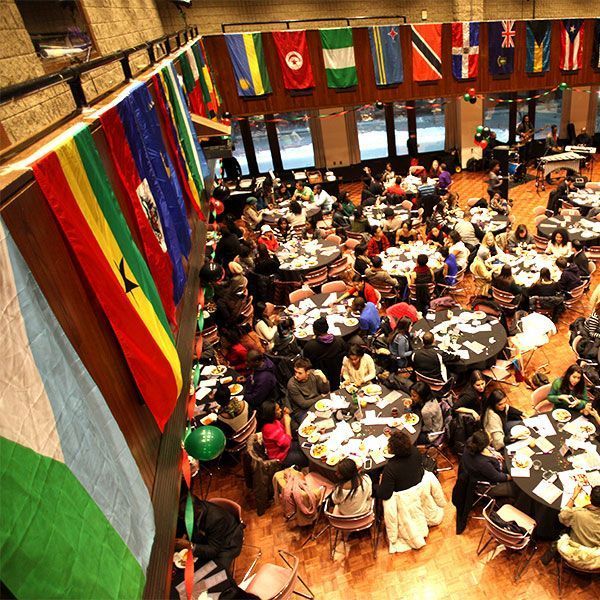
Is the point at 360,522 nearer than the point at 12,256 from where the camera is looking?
No

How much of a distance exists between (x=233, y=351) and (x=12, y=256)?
6782 millimetres

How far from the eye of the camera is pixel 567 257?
30.1 feet

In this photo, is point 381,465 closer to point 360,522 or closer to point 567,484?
point 360,522

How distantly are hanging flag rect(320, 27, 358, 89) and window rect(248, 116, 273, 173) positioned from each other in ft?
14.5

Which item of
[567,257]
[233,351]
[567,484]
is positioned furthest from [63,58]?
[567,257]

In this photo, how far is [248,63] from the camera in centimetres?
1515

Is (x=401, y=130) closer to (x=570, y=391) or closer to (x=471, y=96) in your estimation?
(x=471, y=96)

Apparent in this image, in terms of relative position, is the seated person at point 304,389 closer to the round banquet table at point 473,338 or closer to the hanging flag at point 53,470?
the round banquet table at point 473,338

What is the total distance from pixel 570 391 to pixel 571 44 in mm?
16619

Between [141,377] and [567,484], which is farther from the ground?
[141,377]

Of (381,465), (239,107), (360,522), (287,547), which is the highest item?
(239,107)

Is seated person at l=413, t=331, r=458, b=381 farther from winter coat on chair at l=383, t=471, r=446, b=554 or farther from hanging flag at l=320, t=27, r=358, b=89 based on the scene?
hanging flag at l=320, t=27, r=358, b=89

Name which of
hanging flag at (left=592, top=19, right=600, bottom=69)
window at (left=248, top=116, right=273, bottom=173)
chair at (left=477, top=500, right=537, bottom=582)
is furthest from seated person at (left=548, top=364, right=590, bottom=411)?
hanging flag at (left=592, top=19, right=600, bottom=69)

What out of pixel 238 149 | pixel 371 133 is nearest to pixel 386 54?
pixel 371 133
